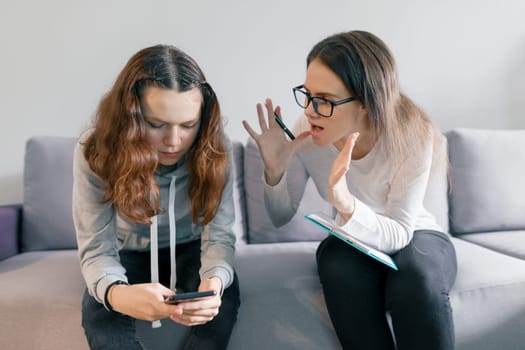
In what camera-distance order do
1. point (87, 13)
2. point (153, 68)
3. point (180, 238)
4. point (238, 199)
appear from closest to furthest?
point (153, 68) < point (180, 238) < point (238, 199) < point (87, 13)

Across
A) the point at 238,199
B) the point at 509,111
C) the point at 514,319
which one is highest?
the point at 509,111

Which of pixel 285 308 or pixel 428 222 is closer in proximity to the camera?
pixel 285 308

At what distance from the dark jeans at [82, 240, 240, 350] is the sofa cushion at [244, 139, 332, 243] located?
17.5 inches

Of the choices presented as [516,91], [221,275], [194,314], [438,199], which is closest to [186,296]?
[194,314]

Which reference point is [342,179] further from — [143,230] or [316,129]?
[143,230]

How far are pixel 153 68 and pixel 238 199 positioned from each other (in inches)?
28.5

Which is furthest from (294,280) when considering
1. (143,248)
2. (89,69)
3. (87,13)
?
(87,13)

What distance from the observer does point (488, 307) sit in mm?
1062

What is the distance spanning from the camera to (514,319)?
1.09 m

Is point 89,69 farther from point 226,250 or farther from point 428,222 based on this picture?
point 428,222

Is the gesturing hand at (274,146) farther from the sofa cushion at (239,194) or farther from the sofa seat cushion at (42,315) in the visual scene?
the sofa seat cushion at (42,315)

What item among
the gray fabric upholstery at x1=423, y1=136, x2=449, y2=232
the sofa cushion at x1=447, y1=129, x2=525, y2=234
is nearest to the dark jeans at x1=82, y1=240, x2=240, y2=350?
the gray fabric upholstery at x1=423, y1=136, x2=449, y2=232

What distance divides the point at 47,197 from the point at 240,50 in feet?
2.92

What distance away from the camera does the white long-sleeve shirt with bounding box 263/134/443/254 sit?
3.21ft
